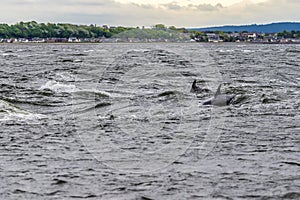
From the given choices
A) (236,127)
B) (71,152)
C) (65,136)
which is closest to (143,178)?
(71,152)

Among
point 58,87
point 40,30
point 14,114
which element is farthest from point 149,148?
point 40,30

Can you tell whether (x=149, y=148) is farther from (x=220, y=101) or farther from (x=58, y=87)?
(x=58, y=87)

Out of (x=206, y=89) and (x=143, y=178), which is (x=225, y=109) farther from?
(x=143, y=178)

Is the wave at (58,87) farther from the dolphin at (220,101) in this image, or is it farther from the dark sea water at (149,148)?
the dolphin at (220,101)

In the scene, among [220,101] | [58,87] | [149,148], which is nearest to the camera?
[149,148]

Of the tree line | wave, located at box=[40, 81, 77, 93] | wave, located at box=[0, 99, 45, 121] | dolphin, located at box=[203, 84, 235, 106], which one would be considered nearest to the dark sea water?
wave, located at box=[0, 99, 45, 121]

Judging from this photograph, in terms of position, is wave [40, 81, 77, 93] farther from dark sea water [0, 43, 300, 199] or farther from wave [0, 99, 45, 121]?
wave [0, 99, 45, 121]

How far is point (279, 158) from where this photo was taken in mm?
7574

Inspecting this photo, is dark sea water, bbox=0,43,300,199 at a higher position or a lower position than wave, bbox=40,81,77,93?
higher

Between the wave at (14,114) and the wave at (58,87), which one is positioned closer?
the wave at (14,114)

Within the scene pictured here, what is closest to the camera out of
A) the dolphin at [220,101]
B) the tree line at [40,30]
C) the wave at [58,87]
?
the dolphin at [220,101]

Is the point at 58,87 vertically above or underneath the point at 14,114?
underneath

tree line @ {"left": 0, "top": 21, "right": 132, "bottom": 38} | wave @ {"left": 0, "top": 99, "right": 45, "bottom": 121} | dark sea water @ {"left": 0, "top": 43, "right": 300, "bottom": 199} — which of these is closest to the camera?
dark sea water @ {"left": 0, "top": 43, "right": 300, "bottom": 199}

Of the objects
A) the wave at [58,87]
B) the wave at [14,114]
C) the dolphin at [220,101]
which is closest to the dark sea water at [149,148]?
the wave at [14,114]
